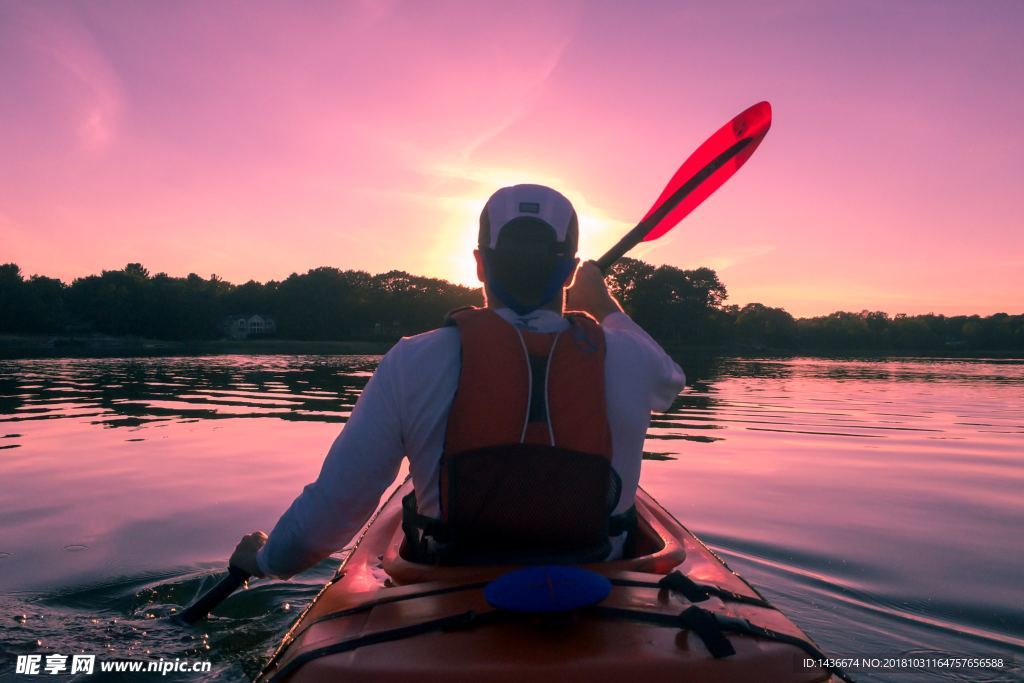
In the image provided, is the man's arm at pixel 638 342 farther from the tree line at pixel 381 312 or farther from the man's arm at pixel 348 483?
the tree line at pixel 381 312

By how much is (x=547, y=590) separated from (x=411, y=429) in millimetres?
601

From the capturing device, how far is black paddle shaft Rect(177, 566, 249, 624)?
2.23 metres

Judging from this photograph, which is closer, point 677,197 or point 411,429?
point 411,429

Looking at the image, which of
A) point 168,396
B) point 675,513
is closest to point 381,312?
point 168,396

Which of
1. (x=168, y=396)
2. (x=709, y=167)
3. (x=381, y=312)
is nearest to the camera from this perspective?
(x=709, y=167)

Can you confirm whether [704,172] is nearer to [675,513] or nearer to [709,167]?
[709,167]

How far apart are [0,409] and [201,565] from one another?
384 inches

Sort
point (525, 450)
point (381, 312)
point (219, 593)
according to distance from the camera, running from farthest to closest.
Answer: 1. point (381, 312)
2. point (219, 593)
3. point (525, 450)

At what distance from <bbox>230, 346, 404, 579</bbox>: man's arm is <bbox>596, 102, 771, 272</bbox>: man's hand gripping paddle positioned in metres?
2.36

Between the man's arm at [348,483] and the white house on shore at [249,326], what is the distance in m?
88.7

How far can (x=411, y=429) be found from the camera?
1876mm

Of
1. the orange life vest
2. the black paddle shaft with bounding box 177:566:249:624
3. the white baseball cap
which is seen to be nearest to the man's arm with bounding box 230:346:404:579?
the orange life vest

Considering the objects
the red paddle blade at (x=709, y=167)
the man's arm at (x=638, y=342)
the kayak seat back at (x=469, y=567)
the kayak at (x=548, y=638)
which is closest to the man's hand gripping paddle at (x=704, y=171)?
the red paddle blade at (x=709, y=167)

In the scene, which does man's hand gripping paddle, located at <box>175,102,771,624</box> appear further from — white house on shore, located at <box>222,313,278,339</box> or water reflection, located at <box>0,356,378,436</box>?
white house on shore, located at <box>222,313,278,339</box>
